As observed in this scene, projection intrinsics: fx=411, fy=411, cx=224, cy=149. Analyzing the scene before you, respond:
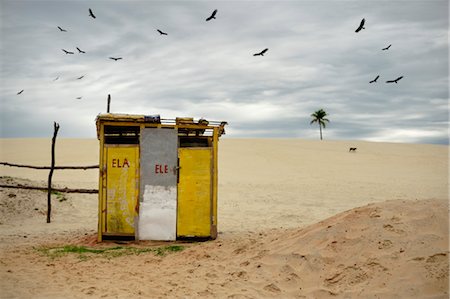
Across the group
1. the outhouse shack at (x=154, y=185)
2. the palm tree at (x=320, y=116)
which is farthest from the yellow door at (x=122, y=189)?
the palm tree at (x=320, y=116)

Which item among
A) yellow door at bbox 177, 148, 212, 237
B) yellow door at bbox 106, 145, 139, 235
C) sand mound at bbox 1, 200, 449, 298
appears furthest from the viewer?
yellow door at bbox 177, 148, 212, 237

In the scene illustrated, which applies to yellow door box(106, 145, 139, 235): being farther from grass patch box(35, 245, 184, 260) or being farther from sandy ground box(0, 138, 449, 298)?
grass patch box(35, 245, 184, 260)

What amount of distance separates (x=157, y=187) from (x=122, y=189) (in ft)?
2.96

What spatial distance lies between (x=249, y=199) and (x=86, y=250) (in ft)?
41.3

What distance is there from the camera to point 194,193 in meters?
10.7

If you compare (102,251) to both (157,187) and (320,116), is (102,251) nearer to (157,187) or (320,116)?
(157,187)

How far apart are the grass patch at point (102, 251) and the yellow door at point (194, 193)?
34.8 inches

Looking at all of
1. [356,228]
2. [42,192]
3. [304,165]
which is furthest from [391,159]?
[356,228]

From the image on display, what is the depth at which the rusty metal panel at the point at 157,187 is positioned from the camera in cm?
1058

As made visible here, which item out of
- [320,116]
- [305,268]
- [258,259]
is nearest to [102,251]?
[258,259]

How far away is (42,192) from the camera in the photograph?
17.4m

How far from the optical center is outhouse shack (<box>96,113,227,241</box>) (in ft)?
34.7

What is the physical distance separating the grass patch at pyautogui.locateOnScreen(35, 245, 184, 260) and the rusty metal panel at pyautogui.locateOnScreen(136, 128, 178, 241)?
2.53ft

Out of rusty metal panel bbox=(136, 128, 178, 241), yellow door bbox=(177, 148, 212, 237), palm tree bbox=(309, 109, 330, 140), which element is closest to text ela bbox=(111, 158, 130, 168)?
rusty metal panel bbox=(136, 128, 178, 241)
